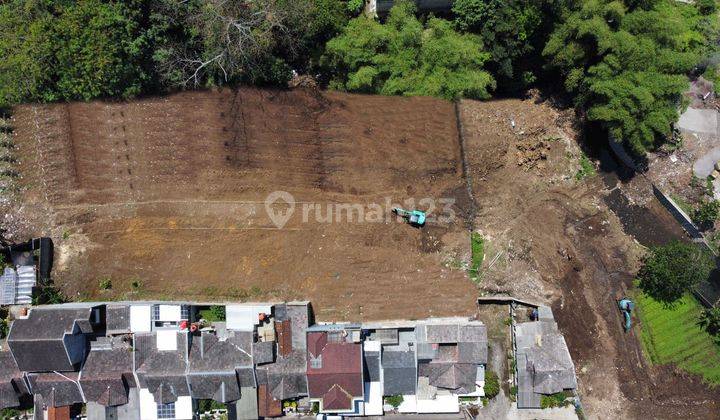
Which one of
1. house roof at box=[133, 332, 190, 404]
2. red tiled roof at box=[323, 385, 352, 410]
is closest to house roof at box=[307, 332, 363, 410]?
red tiled roof at box=[323, 385, 352, 410]

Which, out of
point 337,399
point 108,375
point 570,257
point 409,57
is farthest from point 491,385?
point 108,375

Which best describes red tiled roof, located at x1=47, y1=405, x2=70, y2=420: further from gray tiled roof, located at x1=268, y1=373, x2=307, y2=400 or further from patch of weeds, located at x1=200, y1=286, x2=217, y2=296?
gray tiled roof, located at x1=268, y1=373, x2=307, y2=400

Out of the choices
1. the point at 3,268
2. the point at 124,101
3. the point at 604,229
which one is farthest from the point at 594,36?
the point at 3,268

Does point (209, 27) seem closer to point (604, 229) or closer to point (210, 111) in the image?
point (210, 111)

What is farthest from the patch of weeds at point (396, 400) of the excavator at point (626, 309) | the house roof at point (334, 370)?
the excavator at point (626, 309)

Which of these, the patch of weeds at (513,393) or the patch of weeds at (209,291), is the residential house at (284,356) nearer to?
the patch of weeds at (209,291)

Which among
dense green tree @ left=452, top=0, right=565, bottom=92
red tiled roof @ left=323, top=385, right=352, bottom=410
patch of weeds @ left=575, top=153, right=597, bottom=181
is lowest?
red tiled roof @ left=323, top=385, right=352, bottom=410

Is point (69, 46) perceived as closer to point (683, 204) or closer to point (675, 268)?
point (675, 268)

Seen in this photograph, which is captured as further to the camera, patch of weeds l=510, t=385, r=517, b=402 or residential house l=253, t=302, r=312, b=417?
patch of weeds l=510, t=385, r=517, b=402
